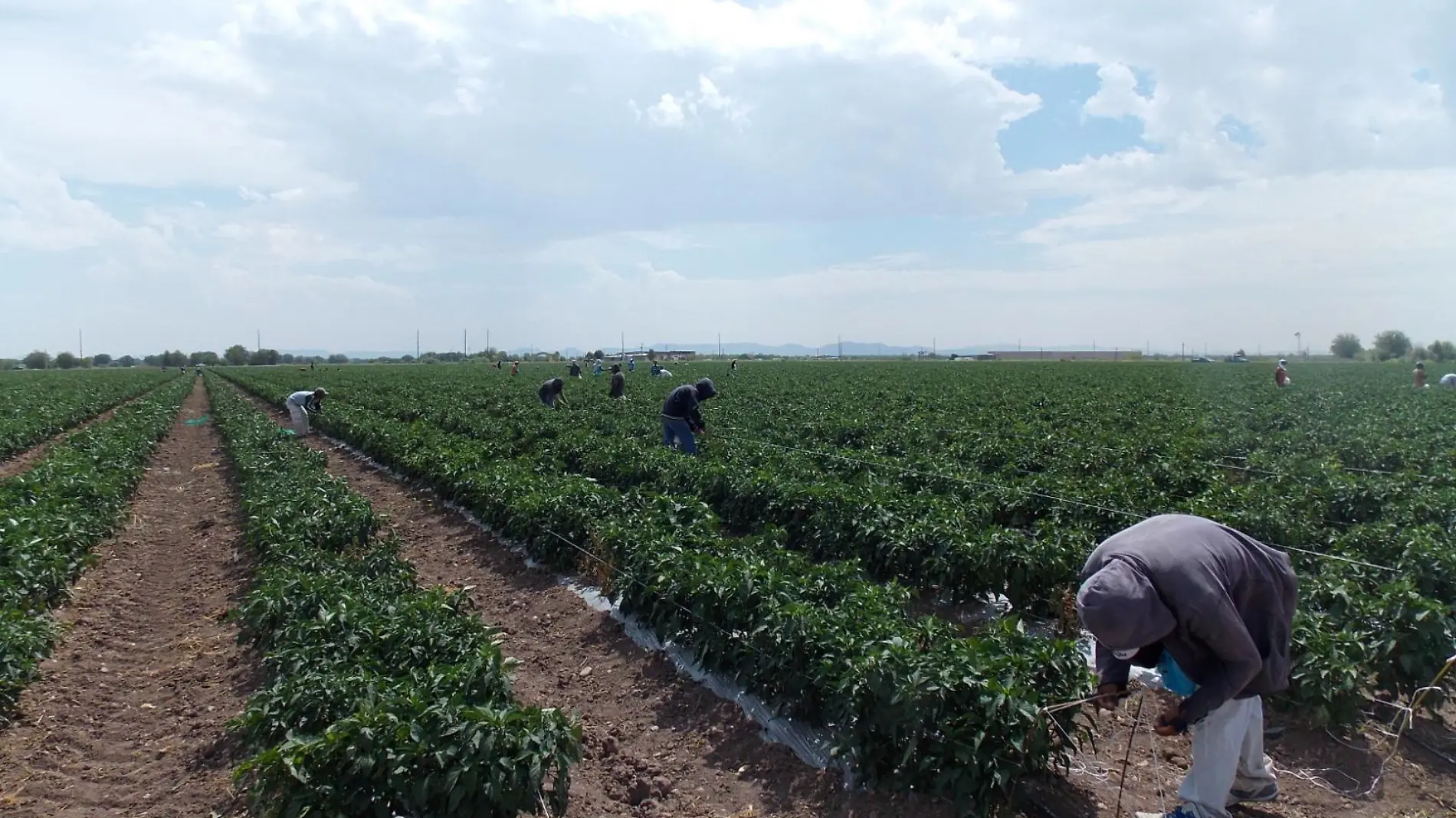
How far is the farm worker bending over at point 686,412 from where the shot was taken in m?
15.0

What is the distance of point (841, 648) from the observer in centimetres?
516

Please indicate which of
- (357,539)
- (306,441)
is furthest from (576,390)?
(357,539)

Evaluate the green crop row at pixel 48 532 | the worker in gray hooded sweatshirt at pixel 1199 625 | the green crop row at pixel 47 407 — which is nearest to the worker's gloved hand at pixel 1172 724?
the worker in gray hooded sweatshirt at pixel 1199 625

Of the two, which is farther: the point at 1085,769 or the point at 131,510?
the point at 131,510

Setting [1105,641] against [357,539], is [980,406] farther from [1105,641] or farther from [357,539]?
[1105,641]

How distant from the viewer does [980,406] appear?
25.4 metres

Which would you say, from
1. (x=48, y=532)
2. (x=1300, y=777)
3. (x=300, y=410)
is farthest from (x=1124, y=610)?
(x=300, y=410)

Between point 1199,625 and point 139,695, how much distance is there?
7916mm

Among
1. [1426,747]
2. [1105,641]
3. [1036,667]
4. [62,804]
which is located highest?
[1105,641]

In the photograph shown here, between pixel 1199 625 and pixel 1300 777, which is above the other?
pixel 1199 625

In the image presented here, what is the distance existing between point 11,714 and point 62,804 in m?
1.61

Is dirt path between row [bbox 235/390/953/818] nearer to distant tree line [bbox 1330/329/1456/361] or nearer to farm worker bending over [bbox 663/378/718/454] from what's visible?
farm worker bending over [bbox 663/378/718/454]

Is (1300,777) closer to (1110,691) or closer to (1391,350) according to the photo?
(1110,691)

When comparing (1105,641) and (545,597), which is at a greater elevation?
(1105,641)
